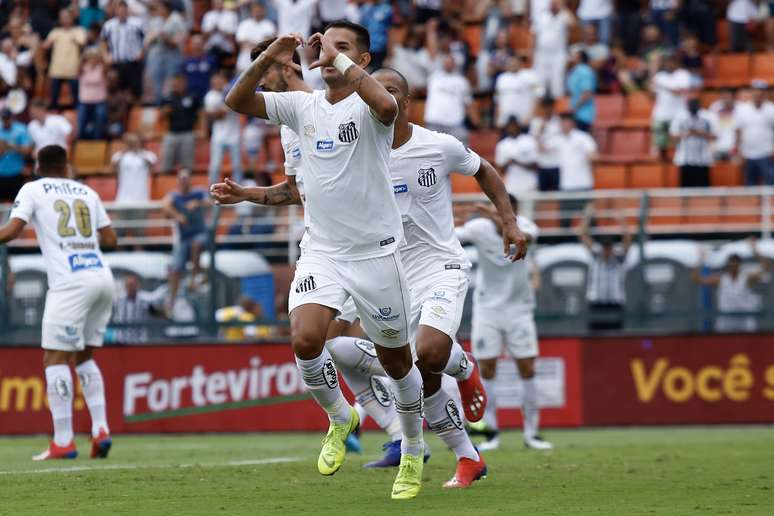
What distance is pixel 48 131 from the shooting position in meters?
24.0

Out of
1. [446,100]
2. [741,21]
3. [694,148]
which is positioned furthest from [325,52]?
[741,21]

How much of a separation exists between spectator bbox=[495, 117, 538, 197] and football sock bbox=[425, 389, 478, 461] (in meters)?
12.5

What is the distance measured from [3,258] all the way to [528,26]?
12073mm

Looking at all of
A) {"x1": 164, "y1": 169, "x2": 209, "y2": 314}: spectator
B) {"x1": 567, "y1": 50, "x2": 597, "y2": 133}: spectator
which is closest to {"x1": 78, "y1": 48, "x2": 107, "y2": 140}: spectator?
{"x1": 164, "y1": 169, "x2": 209, "y2": 314}: spectator

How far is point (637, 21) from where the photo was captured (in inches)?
1021

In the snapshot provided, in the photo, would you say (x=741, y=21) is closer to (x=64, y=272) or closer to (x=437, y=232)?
(x=64, y=272)

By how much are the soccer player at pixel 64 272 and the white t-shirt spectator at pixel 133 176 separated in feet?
35.8

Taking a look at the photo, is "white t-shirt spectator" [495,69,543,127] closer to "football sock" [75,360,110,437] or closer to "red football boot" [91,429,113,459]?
"football sock" [75,360,110,437]

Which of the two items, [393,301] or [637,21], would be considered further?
[637,21]

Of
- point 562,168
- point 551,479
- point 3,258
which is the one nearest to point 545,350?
point 562,168

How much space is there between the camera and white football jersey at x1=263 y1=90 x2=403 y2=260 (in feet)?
28.5

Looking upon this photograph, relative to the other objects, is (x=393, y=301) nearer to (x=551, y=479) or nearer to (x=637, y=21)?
(x=551, y=479)

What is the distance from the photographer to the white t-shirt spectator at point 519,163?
22297 millimetres

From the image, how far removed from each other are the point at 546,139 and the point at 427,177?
12.6 meters
